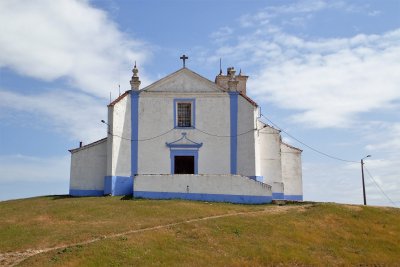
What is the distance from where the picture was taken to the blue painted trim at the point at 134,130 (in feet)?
108

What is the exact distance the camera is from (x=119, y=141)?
33.0 metres

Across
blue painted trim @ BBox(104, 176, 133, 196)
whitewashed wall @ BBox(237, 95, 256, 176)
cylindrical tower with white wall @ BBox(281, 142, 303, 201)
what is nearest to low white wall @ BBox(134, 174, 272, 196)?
blue painted trim @ BBox(104, 176, 133, 196)

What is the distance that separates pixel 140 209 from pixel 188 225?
418 cm

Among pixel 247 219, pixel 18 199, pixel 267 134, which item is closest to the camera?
pixel 247 219

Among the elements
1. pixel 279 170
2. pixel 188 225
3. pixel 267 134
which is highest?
pixel 267 134

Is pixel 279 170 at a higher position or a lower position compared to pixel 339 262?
higher

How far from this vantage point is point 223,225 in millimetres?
21875

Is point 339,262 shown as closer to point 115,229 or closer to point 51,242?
point 115,229

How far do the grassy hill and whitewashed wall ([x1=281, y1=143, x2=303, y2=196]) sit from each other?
765cm

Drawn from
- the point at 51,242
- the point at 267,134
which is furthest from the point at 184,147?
the point at 51,242

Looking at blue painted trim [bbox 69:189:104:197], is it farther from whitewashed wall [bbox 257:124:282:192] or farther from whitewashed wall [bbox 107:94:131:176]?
whitewashed wall [bbox 257:124:282:192]

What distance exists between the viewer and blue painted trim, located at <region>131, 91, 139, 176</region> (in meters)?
32.9

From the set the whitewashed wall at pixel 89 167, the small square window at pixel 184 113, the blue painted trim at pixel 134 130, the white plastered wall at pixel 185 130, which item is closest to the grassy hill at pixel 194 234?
the blue painted trim at pixel 134 130

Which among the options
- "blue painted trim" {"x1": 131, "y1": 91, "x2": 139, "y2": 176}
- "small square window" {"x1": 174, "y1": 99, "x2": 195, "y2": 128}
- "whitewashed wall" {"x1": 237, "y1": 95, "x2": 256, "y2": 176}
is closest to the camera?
"blue painted trim" {"x1": 131, "y1": 91, "x2": 139, "y2": 176}
